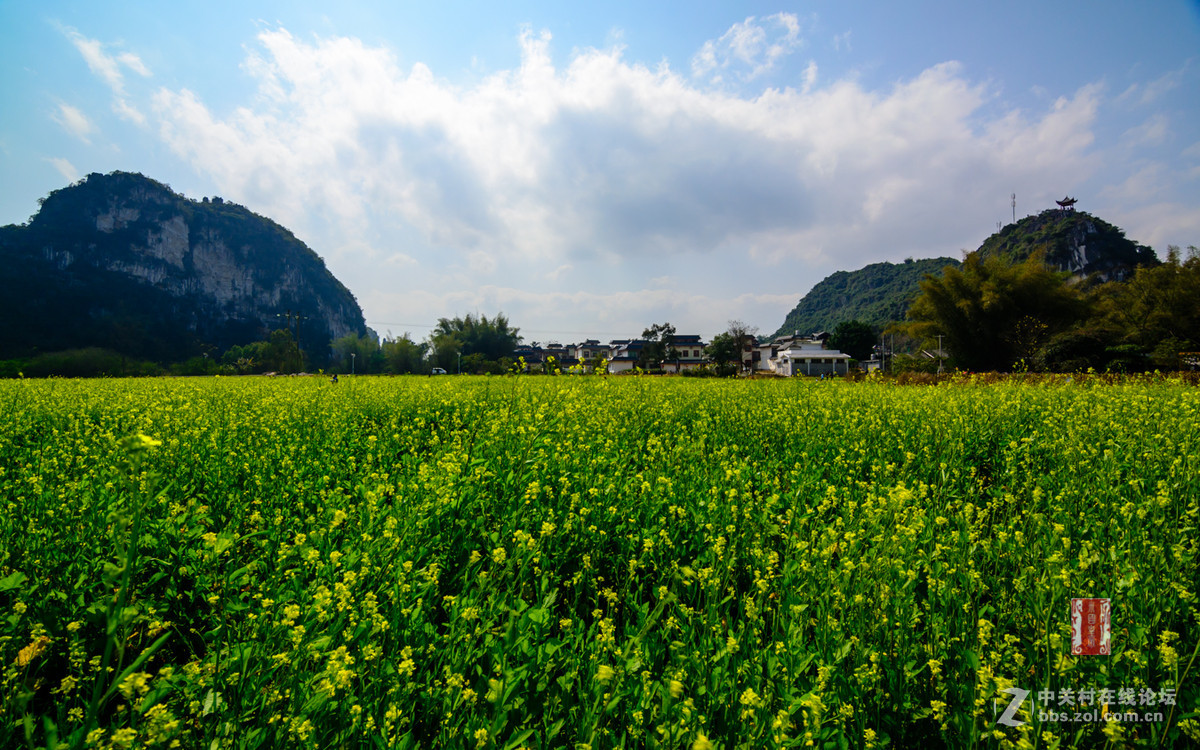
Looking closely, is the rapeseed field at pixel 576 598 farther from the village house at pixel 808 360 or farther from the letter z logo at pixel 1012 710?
the village house at pixel 808 360

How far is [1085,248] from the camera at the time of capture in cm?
7506

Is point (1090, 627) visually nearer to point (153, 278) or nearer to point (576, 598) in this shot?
point (576, 598)

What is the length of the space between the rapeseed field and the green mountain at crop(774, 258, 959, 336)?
97.4 metres

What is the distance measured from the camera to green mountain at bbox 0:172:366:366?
65.9 meters

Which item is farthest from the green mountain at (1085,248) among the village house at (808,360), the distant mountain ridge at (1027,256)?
the village house at (808,360)

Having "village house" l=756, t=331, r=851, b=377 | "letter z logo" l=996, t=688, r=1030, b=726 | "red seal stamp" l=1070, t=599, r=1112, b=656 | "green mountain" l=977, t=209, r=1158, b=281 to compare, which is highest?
"green mountain" l=977, t=209, r=1158, b=281

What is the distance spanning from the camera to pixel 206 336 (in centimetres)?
10350

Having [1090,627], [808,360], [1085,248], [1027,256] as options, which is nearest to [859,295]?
[1085,248]

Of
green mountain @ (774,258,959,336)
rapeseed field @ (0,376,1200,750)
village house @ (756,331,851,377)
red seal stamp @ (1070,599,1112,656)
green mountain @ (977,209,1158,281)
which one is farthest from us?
green mountain @ (774,258,959,336)

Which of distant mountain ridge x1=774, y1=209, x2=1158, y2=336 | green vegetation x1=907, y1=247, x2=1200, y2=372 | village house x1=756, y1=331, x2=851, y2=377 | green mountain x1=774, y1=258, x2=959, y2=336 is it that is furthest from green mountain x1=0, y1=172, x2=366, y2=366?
green mountain x1=774, y1=258, x2=959, y2=336

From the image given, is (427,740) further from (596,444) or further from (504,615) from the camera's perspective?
(596,444)

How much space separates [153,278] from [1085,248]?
178342 mm

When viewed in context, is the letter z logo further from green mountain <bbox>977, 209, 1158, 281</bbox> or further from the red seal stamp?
green mountain <bbox>977, 209, 1158, 281</bbox>

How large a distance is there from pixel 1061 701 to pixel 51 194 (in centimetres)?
15453
